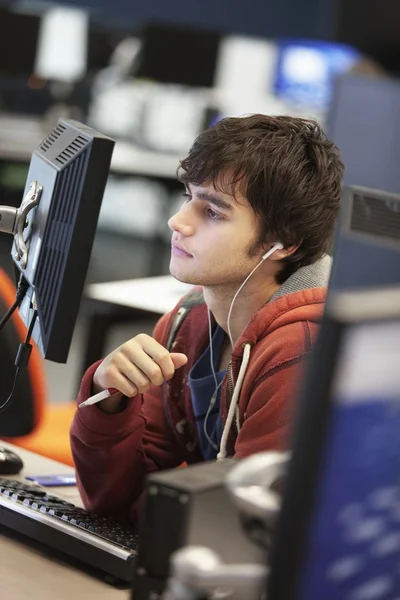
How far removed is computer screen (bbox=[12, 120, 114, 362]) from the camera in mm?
1417

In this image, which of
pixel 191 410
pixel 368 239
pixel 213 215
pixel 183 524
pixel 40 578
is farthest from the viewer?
pixel 191 410

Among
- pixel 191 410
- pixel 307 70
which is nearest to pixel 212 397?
pixel 191 410

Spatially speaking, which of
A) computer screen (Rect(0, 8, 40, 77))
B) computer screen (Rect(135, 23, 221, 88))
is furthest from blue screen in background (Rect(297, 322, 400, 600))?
computer screen (Rect(135, 23, 221, 88))

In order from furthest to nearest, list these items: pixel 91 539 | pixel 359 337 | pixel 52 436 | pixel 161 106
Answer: pixel 161 106, pixel 52 436, pixel 91 539, pixel 359 337

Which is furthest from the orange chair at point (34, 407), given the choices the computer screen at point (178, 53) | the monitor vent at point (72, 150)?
the computer screen at point (178, 53)

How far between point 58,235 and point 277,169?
1.17 ft

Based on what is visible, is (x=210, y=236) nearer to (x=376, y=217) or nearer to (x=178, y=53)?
(x=376, y=217)

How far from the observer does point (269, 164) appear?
161cm

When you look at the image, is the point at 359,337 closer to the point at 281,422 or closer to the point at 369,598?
the point at 369,598

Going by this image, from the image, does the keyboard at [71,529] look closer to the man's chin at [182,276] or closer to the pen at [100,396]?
the pen at [100,396]

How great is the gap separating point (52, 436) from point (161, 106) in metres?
5.20

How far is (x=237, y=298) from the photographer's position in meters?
1.70

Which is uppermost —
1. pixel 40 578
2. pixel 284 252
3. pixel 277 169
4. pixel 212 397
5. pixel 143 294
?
pixel 277 169

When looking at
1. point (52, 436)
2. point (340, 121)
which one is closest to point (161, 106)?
point (52, 436)
